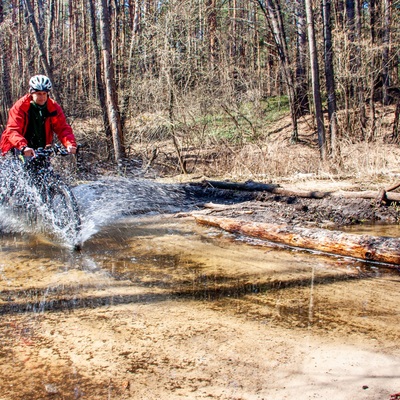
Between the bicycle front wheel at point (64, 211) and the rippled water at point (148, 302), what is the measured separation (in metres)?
0.20

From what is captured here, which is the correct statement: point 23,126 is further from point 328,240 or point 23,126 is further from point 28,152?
point 328,240

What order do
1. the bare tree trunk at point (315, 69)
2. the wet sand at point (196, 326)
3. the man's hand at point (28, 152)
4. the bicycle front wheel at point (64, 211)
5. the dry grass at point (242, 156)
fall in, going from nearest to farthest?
the wet sand at point (196, 326) < the man's hand at point (28, 152) < the bicycle front wheel at point (64, 211) < the dry grass at point (242, 156) < the bare tree trunk at point (315, 69)

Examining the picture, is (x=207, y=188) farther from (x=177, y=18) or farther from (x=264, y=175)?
(x=177, y=18)

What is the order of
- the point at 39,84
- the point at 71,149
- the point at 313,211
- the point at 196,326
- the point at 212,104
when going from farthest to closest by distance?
the point at 212,104
the point at 313,211
the point at 71,149
the point at 39,84
the point at 196,326

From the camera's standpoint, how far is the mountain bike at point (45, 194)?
589 centimetres

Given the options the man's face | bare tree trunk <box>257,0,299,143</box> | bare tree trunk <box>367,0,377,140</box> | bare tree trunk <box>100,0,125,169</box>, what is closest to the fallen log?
bare tree trunk <box>100,0,125,169</box>

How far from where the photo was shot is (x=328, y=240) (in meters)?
5.39

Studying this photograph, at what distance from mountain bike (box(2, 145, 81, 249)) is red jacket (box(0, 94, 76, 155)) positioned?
22 centimetres

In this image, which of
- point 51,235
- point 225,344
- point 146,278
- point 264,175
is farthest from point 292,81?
point 225,344

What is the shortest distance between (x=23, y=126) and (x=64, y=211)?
1272mm

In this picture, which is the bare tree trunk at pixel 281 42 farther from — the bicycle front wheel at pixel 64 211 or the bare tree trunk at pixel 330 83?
the bicycle front wheel at pixel 64 211

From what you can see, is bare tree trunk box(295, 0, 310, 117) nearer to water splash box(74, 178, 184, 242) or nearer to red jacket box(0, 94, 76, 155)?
water splash box(74, 178, 184, 242)

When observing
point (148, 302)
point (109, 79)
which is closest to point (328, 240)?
point (148, 302)

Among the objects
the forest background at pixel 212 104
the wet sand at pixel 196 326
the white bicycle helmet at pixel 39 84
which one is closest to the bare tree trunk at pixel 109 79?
the forest background at pixel 212 104
